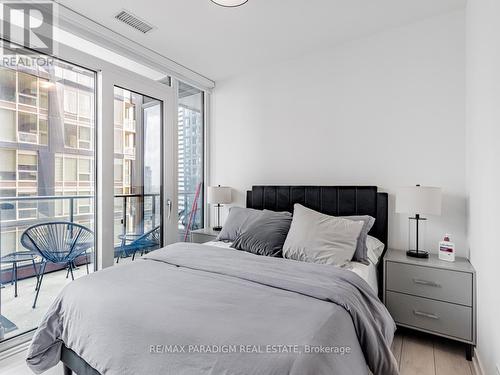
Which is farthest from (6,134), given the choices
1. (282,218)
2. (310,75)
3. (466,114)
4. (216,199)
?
(466,114)

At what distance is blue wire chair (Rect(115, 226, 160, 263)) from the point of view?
279 cm


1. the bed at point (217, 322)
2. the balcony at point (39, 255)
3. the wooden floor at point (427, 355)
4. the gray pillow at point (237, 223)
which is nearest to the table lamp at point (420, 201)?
the wooden floor at point (427, 355)

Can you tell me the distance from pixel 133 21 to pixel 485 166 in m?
2.80

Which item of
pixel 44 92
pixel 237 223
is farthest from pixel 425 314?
pixel 44 92

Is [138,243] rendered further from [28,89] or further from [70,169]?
[28,89]

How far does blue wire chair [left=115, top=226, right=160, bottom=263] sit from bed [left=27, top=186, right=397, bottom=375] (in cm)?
104

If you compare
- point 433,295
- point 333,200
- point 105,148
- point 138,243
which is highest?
point 105,148

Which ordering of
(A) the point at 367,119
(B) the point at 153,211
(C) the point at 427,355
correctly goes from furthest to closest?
1. (B) the point at 153,211
2. (A) the point at 367,119
3. (C) the point at 427,355

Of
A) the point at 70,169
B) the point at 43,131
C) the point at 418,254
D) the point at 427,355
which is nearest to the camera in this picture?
the point at 427,355

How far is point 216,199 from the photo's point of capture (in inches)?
129

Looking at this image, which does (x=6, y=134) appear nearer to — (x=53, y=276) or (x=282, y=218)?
(x=53, y=276)

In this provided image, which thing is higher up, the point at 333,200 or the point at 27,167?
the point at 27,167

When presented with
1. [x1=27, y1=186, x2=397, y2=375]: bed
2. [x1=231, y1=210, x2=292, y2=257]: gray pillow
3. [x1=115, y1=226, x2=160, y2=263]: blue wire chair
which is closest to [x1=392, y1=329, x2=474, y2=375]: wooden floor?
[x1=27, y1=186, x2=397, y2=375]: bed

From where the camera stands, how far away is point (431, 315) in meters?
2.01
